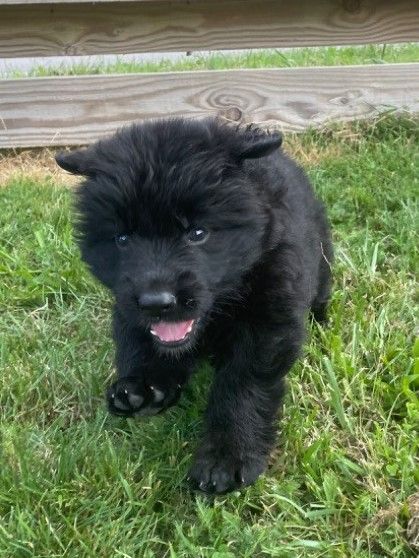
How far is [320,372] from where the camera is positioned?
126 inches

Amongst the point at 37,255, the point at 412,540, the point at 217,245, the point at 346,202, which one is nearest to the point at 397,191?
the point at 346,202

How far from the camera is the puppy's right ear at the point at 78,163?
9.16ft

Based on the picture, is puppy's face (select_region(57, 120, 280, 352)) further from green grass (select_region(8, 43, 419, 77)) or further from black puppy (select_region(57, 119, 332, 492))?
green grass (select_region(8, 43, 419, 77))

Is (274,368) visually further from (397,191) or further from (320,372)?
(397,191)

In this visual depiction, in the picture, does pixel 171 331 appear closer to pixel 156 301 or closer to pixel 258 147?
pixel 156 301

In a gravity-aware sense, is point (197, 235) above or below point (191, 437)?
above

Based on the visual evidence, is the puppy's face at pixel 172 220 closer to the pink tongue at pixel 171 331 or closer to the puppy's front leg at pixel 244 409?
the pink tongue at pixel 171 331

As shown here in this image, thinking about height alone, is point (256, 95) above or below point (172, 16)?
below

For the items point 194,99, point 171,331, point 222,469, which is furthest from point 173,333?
point 194,99

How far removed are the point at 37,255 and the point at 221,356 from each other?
168cm

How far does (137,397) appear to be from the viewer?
2838mm

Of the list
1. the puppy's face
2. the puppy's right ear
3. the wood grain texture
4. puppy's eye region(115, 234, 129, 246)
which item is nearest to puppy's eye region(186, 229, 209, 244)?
the puppy's face

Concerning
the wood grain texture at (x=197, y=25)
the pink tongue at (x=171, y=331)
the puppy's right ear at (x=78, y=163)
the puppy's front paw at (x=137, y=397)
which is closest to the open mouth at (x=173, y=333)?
the pink tongue at (x=171, y=331)

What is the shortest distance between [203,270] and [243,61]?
5.87m
